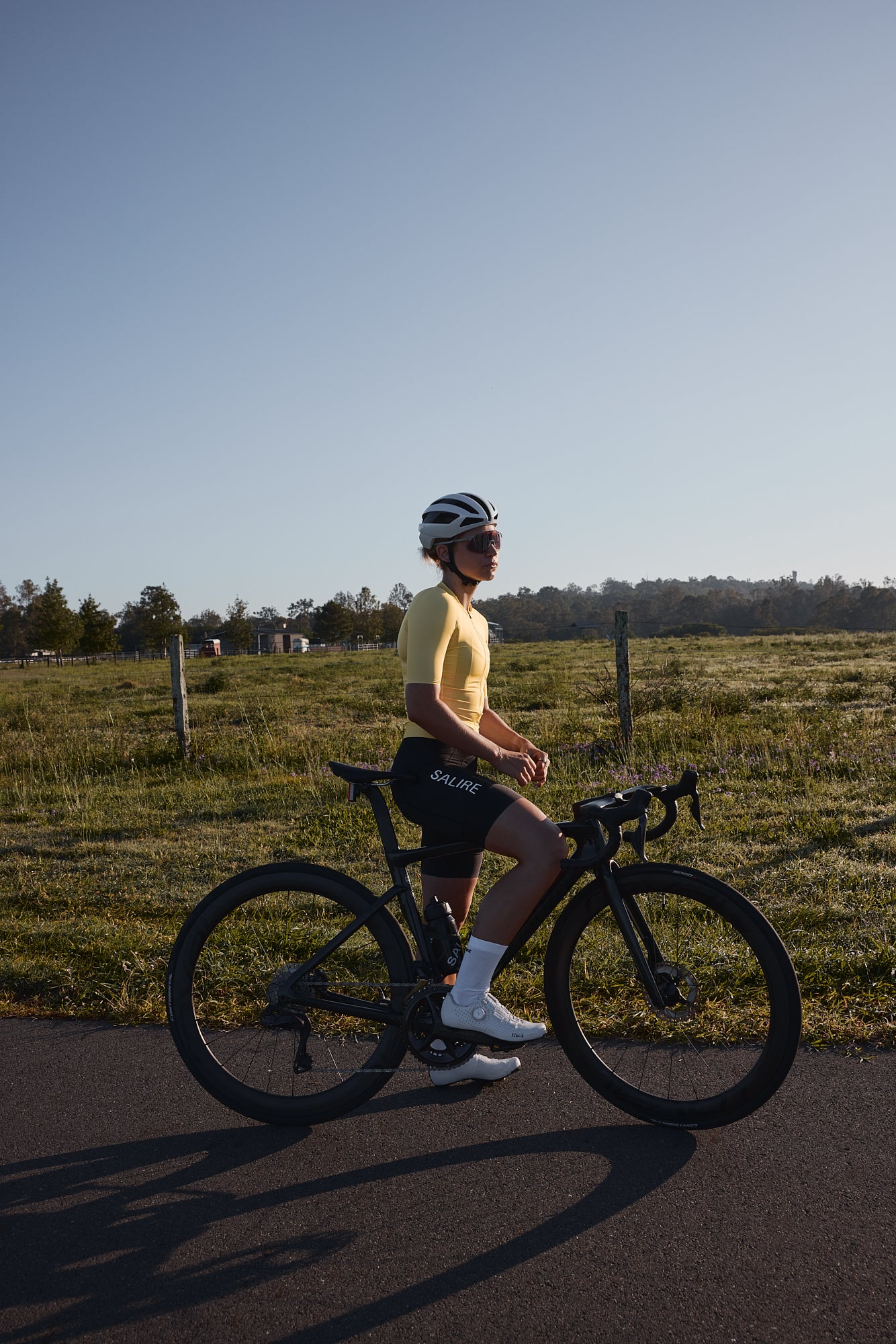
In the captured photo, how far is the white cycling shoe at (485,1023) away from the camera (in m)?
2.99

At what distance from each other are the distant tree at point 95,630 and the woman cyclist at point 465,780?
83.8m

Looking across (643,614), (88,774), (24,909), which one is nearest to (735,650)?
(88,774)

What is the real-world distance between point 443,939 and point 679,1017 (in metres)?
0.81

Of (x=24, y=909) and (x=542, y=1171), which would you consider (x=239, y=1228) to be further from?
(x=24, y=909)

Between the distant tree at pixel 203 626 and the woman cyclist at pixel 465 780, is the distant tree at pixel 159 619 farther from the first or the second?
the woman cyclist at pixel 465 780

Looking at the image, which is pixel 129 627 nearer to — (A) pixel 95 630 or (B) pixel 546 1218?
(A) pixel 95 630

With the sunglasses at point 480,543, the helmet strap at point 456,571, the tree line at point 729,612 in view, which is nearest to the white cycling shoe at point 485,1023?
the helmet strap at point 456,571

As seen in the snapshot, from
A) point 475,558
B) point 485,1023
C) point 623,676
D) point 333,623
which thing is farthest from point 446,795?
point 333,623

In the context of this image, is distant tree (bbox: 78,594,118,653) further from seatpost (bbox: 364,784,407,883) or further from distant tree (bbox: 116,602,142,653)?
seatpost (bbox: 364,784,407,883)

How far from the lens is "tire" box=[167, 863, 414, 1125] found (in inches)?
124

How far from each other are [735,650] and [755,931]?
49.4 metres

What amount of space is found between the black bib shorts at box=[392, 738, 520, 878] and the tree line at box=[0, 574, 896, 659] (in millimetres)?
57824

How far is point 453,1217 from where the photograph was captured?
8.29 ft

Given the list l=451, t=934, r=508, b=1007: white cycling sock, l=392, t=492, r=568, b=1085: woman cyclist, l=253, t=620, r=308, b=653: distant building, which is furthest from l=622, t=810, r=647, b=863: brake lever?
l=253, t=620, r=308, b=653: distant building
